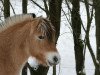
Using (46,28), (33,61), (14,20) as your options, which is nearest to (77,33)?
(33,61)

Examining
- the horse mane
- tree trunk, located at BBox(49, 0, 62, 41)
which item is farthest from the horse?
tree trunk, located at BBox(49, 0, 62, 41)

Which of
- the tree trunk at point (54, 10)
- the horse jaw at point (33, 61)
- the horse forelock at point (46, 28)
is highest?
the horse forelock at point (46, 28)

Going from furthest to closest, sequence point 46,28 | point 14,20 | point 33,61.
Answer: point 33,61 < point 14,20 < point 46,28

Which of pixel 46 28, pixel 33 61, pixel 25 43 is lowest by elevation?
pixel 33 61

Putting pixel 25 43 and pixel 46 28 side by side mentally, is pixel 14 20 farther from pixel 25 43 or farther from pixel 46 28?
pixel 46 28

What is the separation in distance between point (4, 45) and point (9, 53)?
13 cm

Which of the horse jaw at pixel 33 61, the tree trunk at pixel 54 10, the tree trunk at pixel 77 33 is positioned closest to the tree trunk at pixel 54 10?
the tree trunk at pixel 54 10

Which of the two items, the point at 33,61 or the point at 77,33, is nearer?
the point at 33,61

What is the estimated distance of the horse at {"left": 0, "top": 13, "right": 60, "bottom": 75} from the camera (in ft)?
15.4

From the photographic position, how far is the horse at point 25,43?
15.4 ft

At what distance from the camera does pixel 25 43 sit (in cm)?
495

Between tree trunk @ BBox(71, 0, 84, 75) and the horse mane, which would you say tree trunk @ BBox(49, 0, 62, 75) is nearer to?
tree trunk @ BBox(71, 0, 84, 75)

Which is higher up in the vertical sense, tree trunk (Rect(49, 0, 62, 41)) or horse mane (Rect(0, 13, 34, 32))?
horse mane (Rect(0, 13, 34, 32))

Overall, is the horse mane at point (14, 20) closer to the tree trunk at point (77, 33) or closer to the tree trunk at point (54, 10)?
the tree trunk at point (77, 33)
